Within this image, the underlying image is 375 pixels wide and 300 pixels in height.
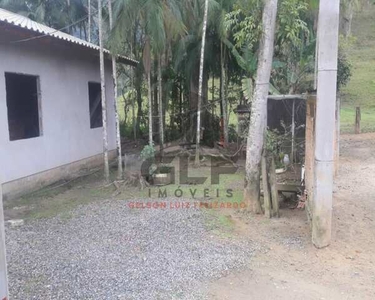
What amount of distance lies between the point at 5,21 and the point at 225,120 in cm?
857

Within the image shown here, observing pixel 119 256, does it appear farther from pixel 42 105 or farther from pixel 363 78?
pixel 363 78

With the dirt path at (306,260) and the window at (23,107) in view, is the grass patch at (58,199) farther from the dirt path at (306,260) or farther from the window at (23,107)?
the dirt path at (306,260)

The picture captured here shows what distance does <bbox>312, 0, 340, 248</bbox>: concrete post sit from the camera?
176 inches

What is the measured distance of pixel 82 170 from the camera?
10.1 m

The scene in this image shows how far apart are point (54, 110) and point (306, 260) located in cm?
668

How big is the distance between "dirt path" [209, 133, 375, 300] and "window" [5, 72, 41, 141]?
5.01 m

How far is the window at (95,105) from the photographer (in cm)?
1103

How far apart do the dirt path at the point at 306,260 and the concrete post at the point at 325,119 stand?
33 centimetres

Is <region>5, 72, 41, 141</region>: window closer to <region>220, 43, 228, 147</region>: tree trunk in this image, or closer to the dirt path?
the dirt path

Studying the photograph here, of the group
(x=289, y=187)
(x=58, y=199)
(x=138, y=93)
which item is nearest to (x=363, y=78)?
(x=138, y=93)

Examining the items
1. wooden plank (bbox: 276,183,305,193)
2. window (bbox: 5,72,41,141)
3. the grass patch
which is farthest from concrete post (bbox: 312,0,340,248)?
window (bbox: 5,72,41,141)

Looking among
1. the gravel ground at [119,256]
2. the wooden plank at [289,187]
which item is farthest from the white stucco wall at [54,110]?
the wooden plank at [289,187]

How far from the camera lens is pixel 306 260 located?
176 inches

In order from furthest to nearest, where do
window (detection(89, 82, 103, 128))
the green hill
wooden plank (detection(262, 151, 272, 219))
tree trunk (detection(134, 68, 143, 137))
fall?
the green hill
tree trunk (detection(134, 68, 143, 137))
window (detection(89, 82, 103, 128))
wooden plank (detection(262, 151, 272, 219))
